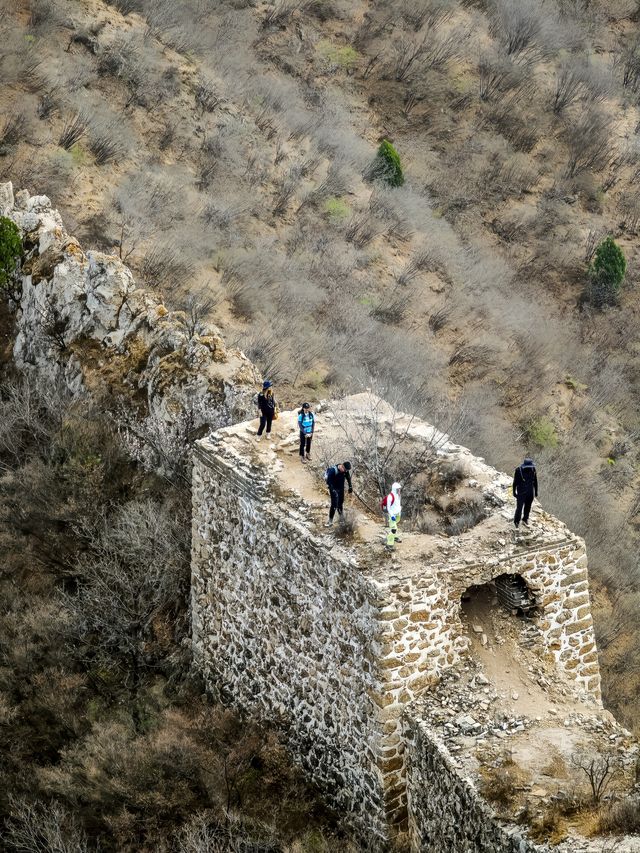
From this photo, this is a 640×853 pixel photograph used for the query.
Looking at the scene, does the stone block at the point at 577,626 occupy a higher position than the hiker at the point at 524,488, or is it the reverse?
the hiker at the point at 524,488

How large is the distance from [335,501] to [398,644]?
232 cm

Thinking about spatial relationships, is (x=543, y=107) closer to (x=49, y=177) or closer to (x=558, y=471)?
(x=558, y=471)

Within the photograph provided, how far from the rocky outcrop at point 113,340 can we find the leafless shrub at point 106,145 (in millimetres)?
6002

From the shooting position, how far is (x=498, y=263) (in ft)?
129

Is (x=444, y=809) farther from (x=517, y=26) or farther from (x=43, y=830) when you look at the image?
(x=517, y=26)

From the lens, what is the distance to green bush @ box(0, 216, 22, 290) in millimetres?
25078

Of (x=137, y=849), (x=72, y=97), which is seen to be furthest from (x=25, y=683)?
(x=72, y=97)

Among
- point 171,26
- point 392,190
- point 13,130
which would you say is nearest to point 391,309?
point 392,190

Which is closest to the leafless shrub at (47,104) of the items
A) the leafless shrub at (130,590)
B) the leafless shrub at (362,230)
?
the leafless shrub at (362,230)

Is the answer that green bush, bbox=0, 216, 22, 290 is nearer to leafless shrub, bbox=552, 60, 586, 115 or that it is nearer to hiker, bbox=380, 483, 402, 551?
hiker, bbox=380, 483, 402, 551

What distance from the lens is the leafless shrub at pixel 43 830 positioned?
15078 millimetres

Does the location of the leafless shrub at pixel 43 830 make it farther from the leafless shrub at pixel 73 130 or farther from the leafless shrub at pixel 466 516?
the leafless shrub at pixel 73 130

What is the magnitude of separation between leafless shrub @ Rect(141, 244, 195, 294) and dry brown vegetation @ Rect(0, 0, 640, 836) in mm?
77

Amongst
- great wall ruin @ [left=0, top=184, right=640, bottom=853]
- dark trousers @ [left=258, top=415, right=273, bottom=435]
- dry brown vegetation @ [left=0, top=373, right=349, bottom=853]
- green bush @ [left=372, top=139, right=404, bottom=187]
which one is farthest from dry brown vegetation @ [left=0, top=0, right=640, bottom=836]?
great wall ruin @ [left=0, top=184, right=640, bottom=853]
